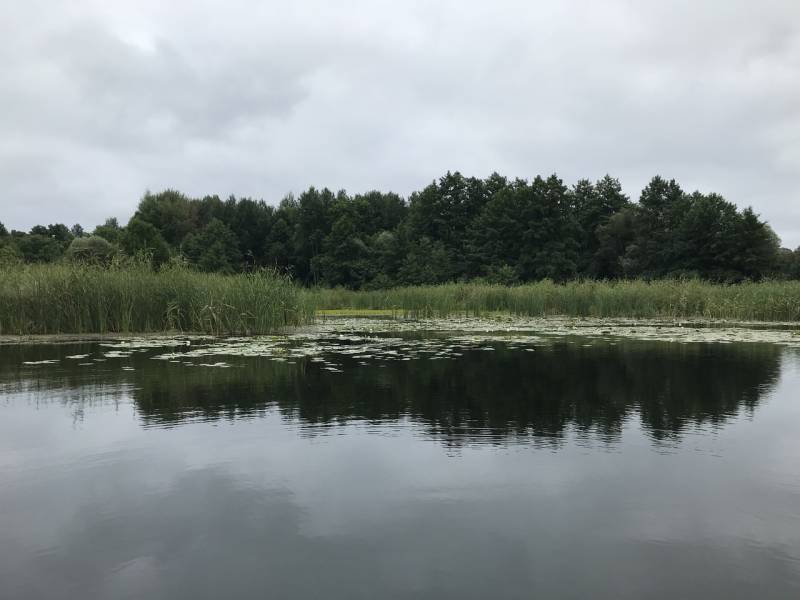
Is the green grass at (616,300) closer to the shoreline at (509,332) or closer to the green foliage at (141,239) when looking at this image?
the shoreline at (509,332)

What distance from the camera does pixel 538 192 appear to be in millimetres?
52156

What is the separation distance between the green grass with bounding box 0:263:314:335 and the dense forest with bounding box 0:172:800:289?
79.7 feet

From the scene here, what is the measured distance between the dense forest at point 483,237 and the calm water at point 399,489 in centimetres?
3369

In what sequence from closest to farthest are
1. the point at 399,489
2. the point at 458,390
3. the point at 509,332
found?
1. the point at 399,489
2. the point at 458,390
3. the point at 509,332

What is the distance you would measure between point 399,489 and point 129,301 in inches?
466

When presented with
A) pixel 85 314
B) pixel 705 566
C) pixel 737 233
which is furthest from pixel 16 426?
pixel 737 233

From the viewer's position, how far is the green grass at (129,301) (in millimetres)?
13188

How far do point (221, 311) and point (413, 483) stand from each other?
36.6ft

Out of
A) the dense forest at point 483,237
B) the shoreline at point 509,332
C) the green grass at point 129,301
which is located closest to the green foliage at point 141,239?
the dense forest at point 483,237

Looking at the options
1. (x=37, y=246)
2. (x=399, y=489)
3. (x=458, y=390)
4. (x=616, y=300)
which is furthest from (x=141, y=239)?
(x=399, y=489)

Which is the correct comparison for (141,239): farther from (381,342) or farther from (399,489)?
(399,489)

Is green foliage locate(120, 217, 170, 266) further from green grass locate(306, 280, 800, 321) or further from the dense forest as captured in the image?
green grass locate(306, 280, 800, 321)

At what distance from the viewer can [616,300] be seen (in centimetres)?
2138

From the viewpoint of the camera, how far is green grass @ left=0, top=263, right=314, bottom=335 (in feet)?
43.3
